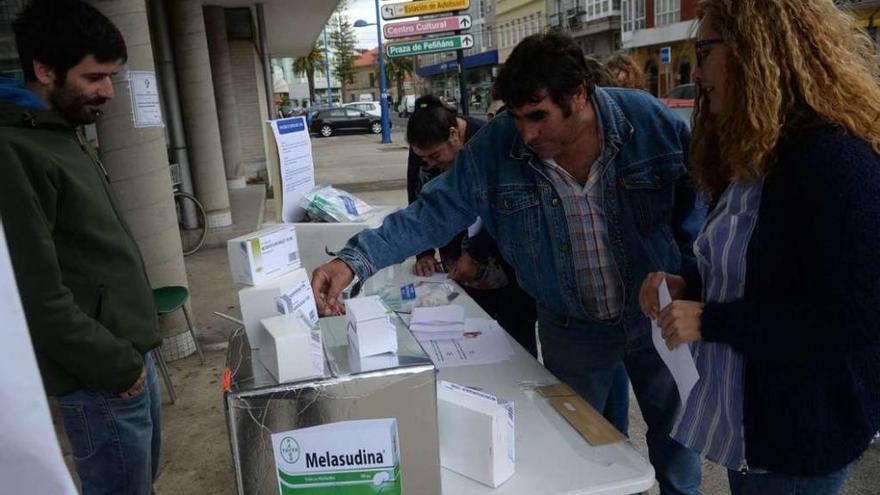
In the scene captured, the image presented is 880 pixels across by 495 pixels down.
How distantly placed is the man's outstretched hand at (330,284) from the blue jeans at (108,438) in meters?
0.62

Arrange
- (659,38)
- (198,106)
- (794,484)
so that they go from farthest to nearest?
(659,38) → (198,106) → (794,484)

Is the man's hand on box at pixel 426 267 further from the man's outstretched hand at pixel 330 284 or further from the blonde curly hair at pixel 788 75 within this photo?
the blonde curly hair at pixel 788 75

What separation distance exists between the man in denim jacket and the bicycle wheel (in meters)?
5.35

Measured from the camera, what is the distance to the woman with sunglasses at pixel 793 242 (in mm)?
1041

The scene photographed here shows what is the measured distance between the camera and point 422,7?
7648 mm

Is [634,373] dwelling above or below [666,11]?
below

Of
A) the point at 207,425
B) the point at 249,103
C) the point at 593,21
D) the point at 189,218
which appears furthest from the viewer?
the point at 593,21

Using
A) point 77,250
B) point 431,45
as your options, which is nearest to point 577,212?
point 77,250

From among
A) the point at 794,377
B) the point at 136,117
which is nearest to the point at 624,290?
the point at 794,377

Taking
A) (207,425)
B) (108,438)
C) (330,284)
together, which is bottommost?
(207,425)

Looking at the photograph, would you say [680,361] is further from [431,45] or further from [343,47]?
[343,47]

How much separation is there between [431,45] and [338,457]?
697 centimetres

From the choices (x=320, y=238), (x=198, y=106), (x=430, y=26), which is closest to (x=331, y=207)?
(x=320, y=238)

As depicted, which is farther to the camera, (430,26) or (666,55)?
(666,55)
